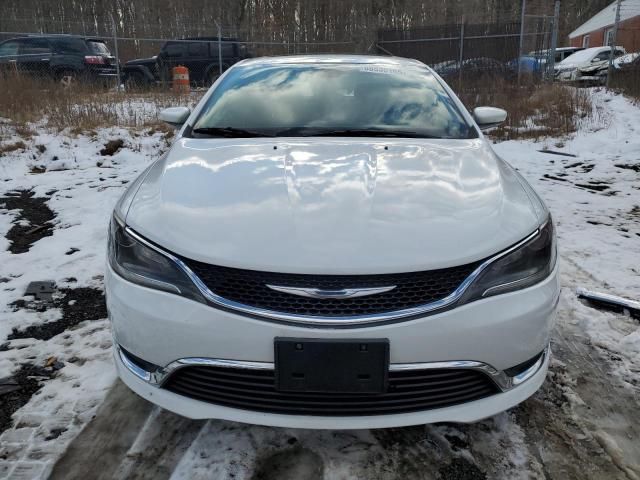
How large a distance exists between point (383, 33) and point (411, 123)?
53.1 feet

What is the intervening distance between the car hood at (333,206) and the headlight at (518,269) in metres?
0.05

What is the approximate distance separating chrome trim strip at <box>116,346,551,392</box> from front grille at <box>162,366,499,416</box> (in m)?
0.02

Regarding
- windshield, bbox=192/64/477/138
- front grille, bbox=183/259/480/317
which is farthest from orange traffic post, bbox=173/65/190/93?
front grille, bbox=183/259/480/317

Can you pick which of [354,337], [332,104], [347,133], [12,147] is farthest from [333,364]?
[12,147]

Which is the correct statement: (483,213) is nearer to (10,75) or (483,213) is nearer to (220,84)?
(220,84)

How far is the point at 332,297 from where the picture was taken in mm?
1535

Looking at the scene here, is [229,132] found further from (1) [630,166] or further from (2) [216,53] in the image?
(2) [216,53]

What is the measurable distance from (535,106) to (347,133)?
866 cm

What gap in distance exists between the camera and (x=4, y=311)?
2865mm

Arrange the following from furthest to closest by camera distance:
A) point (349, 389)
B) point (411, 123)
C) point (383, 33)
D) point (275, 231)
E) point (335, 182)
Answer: point (383, 33) < point (411, 123) < point (335, 182) < point (275, 231) < point (349, 389)

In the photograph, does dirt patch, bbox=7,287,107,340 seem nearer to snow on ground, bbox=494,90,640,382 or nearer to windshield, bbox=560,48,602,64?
snow on ground, bbox=494,90,640,382

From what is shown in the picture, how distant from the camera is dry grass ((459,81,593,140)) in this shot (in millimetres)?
8828

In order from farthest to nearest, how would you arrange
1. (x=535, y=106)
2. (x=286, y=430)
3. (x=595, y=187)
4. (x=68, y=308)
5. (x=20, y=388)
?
(x=535, y=106), (x=595, y=187), (x=68, y=308), (x=20, y=388), (x=286, y=430)

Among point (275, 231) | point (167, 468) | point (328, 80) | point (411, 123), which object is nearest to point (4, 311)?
point (167, 468)
